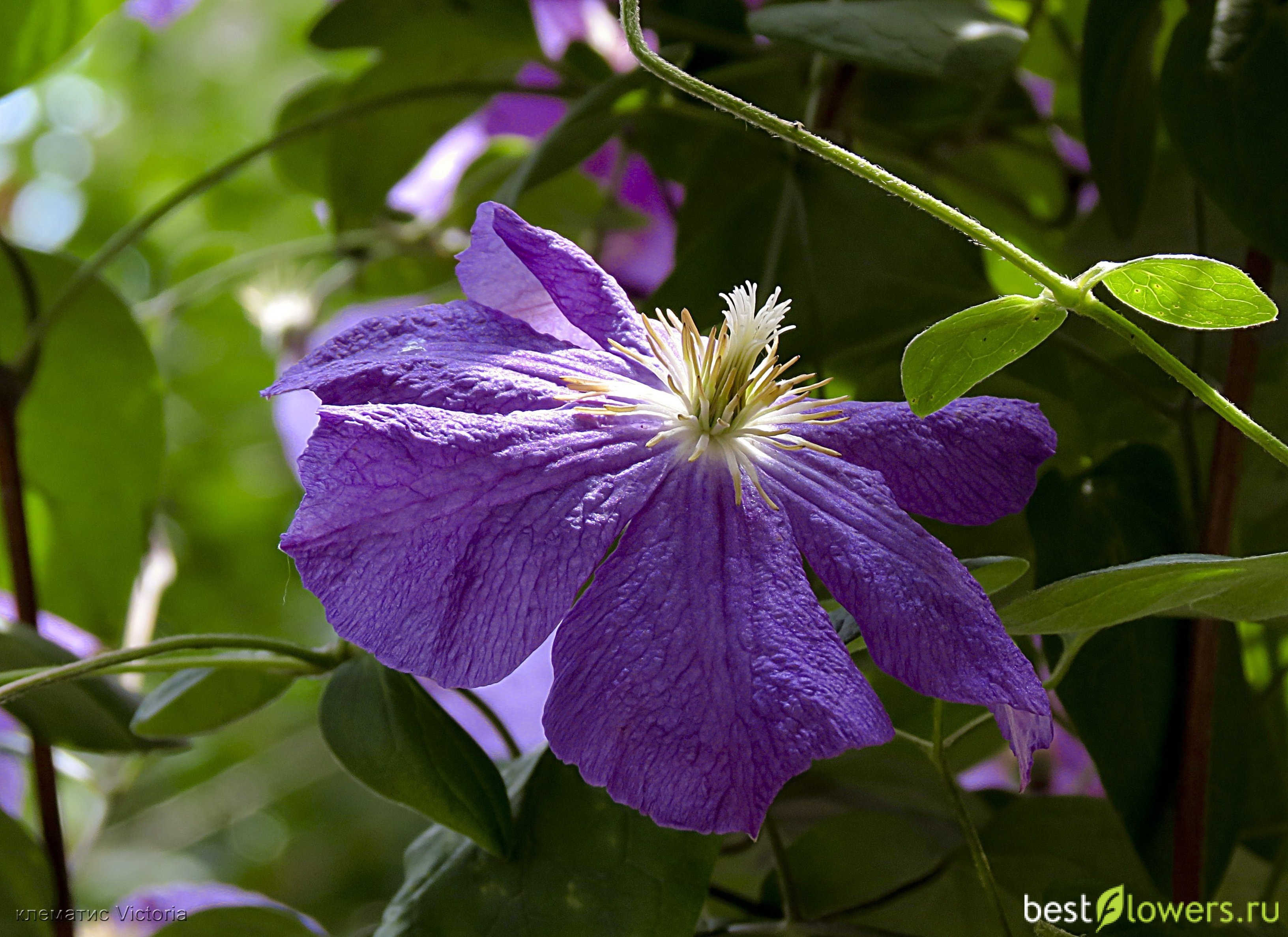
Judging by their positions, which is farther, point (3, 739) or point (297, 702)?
point (297, 702)

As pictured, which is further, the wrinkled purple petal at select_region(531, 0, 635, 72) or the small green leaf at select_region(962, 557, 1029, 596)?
the wrinkled purple petal at select_region(531, 0, 635, 72)

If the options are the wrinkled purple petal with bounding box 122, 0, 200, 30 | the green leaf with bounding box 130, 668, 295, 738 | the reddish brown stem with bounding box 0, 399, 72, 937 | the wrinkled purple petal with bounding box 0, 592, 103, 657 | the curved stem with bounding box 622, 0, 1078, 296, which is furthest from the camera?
the wrinkled purple petal with bounding box 122, 0, 200, 30

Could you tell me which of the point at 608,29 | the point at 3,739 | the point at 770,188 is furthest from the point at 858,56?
the point at 3,739

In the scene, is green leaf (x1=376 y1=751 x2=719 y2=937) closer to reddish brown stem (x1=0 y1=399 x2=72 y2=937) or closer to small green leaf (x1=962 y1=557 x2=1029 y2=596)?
small green leaf (x1=962 y1=557 x2=1029 y2=596)

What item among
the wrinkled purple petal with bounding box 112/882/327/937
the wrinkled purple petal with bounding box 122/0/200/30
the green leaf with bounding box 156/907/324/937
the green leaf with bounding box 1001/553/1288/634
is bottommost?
the wrinkled purple petal with bounding box 112/882/327/937

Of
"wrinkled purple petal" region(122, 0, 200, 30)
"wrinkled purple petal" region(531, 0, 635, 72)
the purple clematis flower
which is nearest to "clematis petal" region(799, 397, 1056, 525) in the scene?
the purple clematis flower

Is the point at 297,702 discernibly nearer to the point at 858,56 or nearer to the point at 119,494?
the point at 119,494
